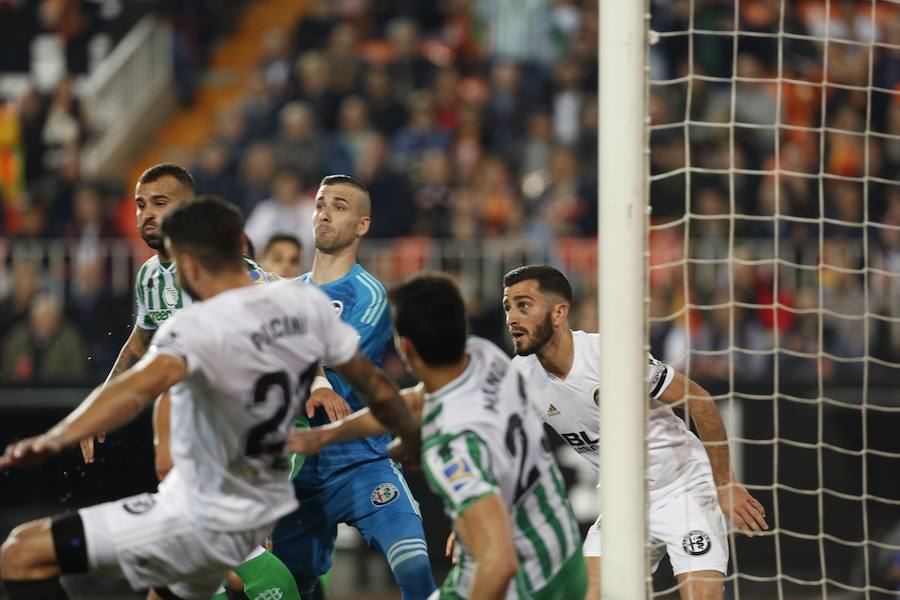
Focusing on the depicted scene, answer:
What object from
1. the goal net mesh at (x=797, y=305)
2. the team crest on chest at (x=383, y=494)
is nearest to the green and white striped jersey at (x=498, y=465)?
the team crest on chest at (x=383, y=494)

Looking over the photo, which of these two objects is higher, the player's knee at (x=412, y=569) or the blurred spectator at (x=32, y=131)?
the blurred spectator at (x=32, y=131)

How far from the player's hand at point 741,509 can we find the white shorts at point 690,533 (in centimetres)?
25

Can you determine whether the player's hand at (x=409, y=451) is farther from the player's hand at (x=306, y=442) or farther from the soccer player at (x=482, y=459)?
the player's hand at (x=306, y=442)

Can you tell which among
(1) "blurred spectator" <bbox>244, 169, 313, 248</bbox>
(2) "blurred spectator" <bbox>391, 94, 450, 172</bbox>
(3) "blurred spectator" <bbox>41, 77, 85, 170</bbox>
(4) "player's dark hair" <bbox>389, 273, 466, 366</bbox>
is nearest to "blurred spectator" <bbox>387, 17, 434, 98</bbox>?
(2) "blurred spectator" <bbox>391, 94, 450, 172</bbox>

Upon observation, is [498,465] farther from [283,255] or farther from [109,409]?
[283,255]

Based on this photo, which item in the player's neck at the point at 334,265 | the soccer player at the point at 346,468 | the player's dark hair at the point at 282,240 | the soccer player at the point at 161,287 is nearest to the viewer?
the soccer player at the point at 161,287

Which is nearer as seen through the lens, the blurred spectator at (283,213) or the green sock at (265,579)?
the green sock at (265,579)

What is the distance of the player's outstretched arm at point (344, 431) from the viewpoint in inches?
204

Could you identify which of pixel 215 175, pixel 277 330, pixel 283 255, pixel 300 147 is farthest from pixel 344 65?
pixel 277 330

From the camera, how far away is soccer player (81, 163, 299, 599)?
6.39m

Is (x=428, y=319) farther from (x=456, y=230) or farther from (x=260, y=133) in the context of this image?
(x=260, y=133)

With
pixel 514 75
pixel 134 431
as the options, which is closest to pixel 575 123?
pixel 514 75

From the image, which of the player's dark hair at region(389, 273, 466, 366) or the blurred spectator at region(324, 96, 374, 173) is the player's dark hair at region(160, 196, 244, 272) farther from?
the blurred spectator at region(324, 96, 374, 173)

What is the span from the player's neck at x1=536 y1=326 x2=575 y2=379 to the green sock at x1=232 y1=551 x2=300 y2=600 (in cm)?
149
